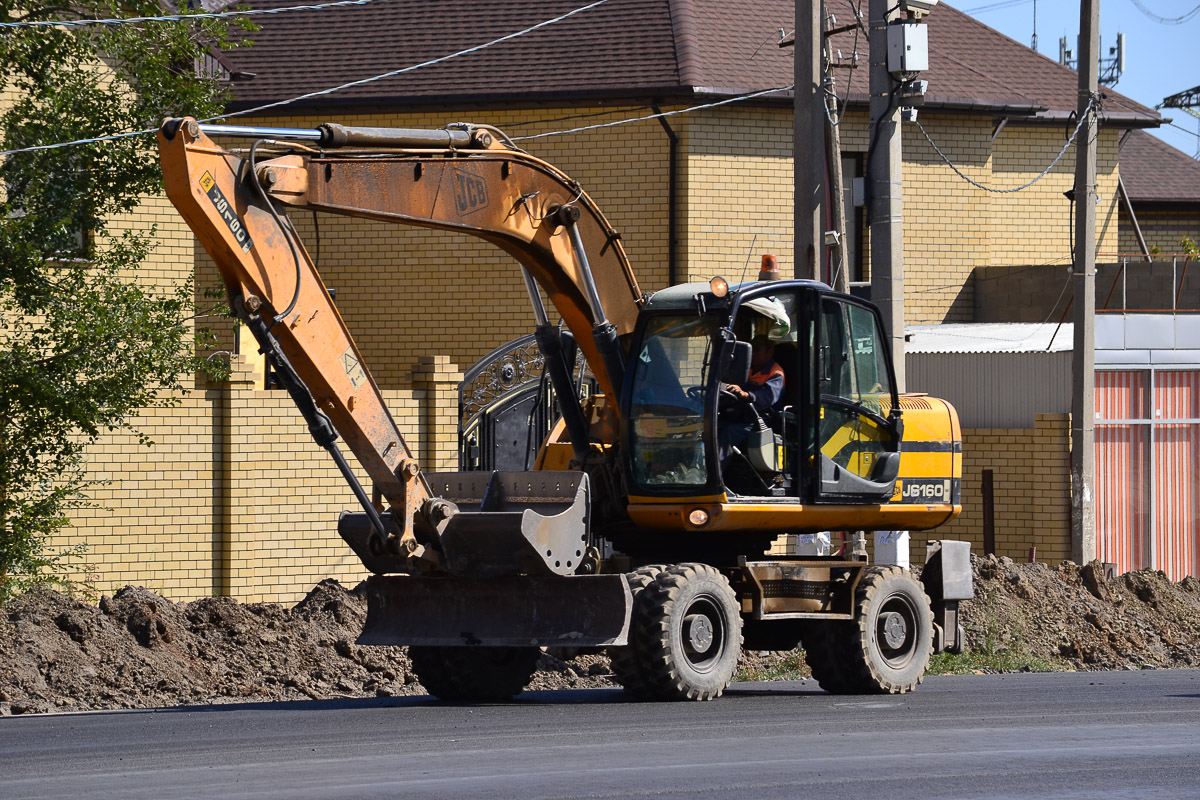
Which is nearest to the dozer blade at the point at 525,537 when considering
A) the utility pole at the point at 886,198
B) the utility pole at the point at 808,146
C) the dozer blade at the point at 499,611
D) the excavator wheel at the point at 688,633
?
the dozer blade at the point at 499,611

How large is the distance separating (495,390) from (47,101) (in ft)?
19.4

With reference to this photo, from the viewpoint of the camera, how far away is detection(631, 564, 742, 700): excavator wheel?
11.7 meters

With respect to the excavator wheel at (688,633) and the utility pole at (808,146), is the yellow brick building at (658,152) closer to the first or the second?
the utility pole at (808,146)

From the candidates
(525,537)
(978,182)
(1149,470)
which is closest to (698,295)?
(525,537)

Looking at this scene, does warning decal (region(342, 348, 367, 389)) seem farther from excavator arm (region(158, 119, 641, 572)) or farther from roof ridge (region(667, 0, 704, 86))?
roof ridge (region(667, 0, 704, 86))

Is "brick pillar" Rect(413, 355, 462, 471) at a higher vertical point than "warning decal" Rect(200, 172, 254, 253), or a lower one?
lower

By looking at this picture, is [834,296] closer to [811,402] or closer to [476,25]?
[811,402]

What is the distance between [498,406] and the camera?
19.0m

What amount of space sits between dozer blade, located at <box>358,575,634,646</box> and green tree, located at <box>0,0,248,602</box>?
12.3ft

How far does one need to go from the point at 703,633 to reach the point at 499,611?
1.40m

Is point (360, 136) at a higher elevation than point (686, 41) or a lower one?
lower

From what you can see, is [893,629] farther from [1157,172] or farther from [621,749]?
[1157,172]

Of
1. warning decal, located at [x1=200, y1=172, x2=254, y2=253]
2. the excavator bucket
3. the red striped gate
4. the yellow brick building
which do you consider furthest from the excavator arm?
the red striped gate

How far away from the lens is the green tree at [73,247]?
14531 mm
